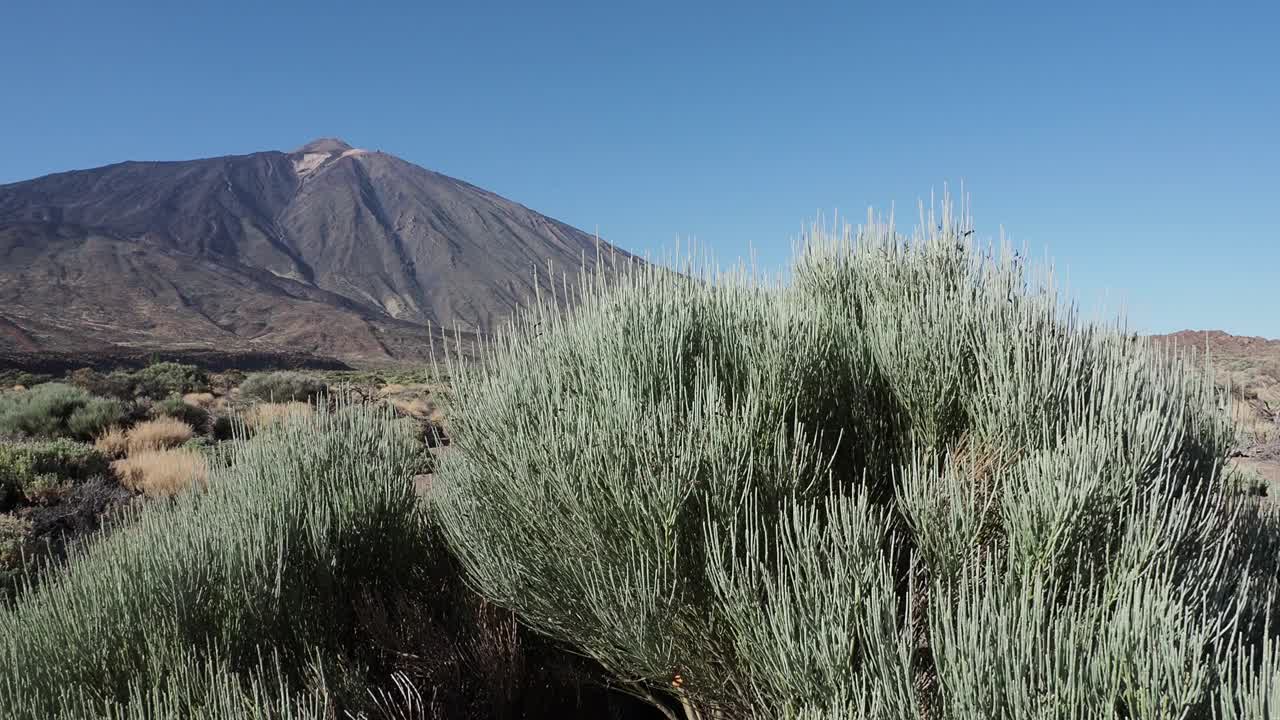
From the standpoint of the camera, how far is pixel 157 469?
888 centimetres

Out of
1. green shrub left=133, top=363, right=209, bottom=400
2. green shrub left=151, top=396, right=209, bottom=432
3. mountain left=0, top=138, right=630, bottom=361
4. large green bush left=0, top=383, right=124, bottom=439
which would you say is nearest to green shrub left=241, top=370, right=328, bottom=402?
green shrub left=133, top=363, right=209, bottom=400

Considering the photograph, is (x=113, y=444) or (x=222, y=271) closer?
(x=113, y=444)

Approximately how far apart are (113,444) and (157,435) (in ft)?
1.70

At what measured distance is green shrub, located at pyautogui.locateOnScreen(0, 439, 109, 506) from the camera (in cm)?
769

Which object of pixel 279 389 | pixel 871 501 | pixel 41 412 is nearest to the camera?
pixel 871 501

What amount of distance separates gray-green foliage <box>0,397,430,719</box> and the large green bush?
893 centimetres

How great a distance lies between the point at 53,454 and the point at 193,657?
7.25 meters

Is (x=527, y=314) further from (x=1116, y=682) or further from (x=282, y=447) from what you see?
(x=1116, y=682)

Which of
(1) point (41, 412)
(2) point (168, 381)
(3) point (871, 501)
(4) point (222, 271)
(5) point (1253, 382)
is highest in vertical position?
(4) point (222, 271)

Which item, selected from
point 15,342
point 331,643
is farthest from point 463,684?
point 15,342

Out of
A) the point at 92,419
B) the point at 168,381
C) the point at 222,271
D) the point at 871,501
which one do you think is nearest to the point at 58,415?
the point at 92,419

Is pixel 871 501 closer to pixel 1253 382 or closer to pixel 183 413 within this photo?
pixel 183 413

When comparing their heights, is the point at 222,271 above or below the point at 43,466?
Result: above

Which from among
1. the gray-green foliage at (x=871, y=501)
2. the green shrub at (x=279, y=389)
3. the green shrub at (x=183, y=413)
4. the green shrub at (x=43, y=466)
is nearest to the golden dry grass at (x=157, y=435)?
the green shrub at (x=43, y=466)
